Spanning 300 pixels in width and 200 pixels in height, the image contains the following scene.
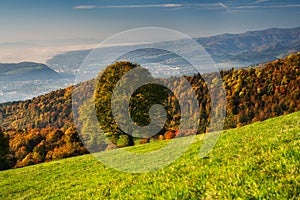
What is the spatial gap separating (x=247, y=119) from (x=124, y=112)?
296ft

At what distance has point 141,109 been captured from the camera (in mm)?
41562

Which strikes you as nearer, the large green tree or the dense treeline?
the dense treeline

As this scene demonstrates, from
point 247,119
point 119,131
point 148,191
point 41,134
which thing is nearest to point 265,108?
point 247,119

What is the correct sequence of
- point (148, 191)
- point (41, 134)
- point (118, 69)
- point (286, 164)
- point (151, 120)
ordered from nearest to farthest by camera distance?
1. point (286, 164)
2. point (148, 191)
3. point (151, 120)
4. point (118, 69)
5. point (41, 134)

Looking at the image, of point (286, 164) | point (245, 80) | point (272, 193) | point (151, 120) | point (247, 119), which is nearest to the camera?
point (272, 193)

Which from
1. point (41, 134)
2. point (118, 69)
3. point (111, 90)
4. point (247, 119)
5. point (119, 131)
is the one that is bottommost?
point (247, 119)

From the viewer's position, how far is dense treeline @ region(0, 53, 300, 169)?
4591 centimetres

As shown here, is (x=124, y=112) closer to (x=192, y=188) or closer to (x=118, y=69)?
(x=118, y=69)

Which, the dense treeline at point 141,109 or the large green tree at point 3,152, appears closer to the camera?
the dense treeline at point 141,109

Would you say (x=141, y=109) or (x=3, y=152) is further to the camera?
(x=3, y=152)

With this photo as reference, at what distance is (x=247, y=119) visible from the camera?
122438 mm

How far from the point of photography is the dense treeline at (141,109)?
45.9 meters

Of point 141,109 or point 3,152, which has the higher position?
point 141,109

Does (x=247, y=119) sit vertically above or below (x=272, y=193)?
below
